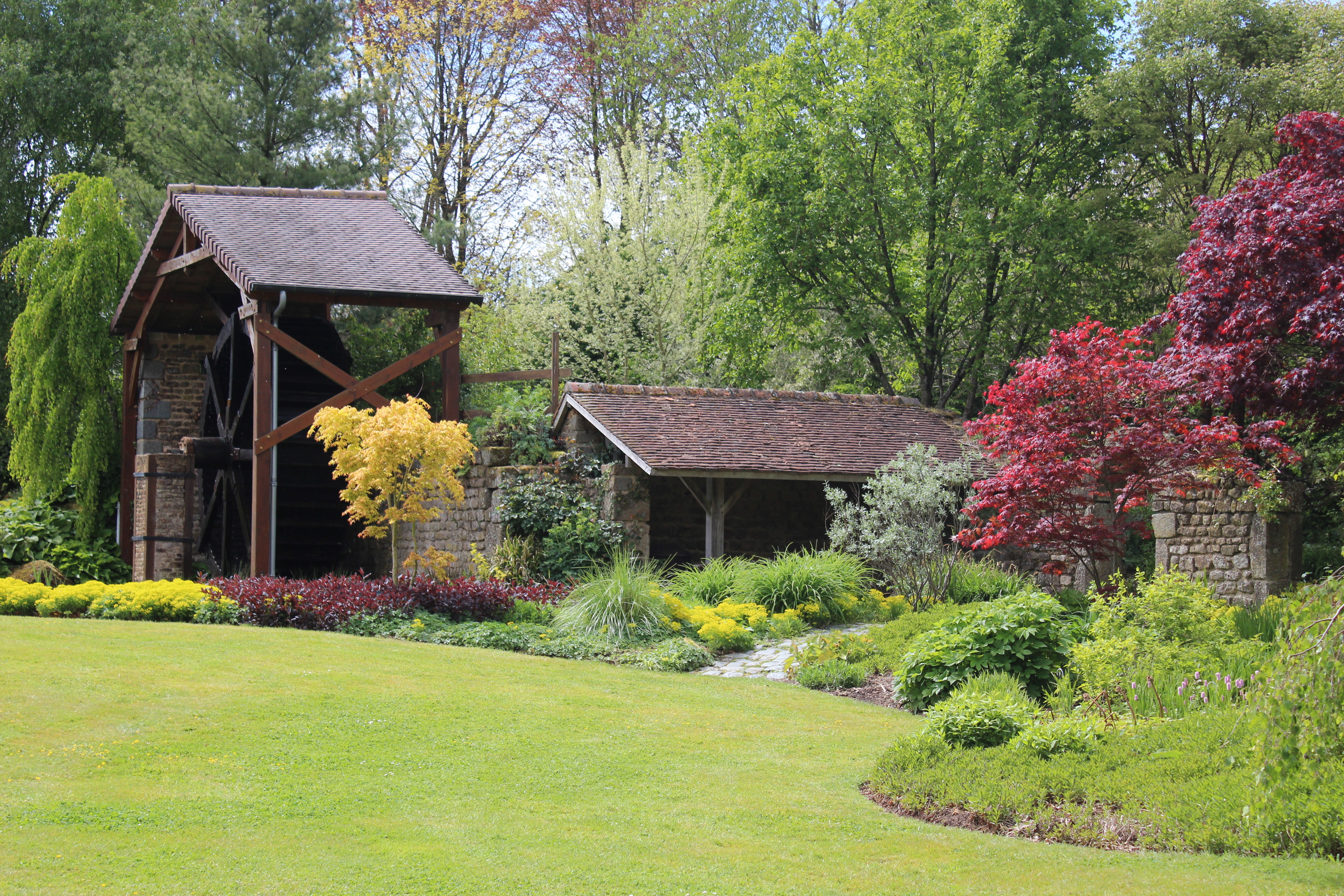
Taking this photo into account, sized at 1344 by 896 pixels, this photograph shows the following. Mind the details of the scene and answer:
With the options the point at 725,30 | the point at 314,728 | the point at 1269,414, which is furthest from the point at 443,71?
the point at 314,728

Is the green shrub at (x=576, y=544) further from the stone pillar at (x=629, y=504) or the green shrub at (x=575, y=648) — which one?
the green shrub at (x=575, y=648)

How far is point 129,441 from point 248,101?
680cm

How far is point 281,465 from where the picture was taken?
1738 cm

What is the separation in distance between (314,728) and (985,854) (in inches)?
164

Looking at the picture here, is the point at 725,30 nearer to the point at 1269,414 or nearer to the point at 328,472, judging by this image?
the point at 328,472

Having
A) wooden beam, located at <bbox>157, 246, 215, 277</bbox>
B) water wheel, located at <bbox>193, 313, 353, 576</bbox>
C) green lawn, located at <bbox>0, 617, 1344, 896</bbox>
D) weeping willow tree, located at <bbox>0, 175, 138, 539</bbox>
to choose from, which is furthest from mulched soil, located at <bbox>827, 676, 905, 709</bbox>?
weeping willow tree, located at <bbox>0, 175, 138, 539</bbox>

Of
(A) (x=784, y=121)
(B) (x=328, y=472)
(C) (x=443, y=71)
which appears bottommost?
(B) (x=328, y=472)

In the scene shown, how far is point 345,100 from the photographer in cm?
2227

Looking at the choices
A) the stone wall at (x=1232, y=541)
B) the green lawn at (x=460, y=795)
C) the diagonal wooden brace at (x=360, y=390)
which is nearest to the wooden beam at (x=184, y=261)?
the diagonal wooden brace at (x=360, y=390)

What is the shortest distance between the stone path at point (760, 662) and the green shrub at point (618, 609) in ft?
2.97

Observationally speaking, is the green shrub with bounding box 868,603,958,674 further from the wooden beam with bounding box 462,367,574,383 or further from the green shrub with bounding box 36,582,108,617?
the green shrub with bounding box 36,582,108,617

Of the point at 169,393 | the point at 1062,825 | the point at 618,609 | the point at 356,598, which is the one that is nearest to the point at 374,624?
the point at 356,598

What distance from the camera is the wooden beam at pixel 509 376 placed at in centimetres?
1617

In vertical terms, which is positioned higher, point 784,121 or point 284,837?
point 784,121
